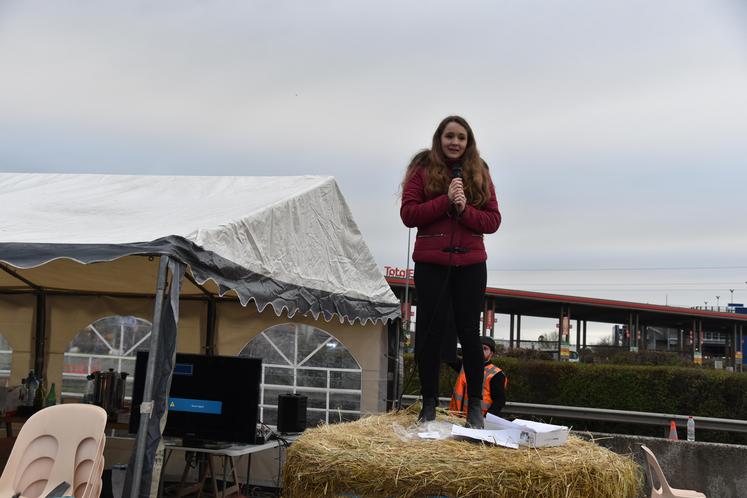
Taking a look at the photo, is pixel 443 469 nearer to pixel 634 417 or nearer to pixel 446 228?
pixel 446 228

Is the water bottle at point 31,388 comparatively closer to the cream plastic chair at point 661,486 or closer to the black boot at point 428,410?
the black boot at point 428,410

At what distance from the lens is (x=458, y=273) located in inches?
140

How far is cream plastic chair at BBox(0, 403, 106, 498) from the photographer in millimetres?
4309

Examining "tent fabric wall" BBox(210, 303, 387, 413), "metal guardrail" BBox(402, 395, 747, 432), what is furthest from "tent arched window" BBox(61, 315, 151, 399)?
"metal guardrail" BBox(402, 395, 747, 432)

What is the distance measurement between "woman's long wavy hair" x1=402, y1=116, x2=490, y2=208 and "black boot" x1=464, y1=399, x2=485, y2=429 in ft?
3.02

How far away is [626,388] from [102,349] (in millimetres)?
9771

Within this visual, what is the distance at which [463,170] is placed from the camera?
362cm

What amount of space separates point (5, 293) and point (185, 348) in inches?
82.8

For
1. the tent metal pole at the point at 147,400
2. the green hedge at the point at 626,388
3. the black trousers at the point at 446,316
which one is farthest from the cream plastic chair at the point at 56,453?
the green hedge at the point at 626,388

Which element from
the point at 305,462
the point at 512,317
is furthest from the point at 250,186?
the point at 512,317

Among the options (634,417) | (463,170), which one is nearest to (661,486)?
(463,170)

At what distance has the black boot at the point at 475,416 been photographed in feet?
11.3

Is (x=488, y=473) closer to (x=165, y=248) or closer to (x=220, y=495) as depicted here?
(x=165, y=248)

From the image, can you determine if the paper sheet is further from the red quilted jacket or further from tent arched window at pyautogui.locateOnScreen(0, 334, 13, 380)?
tent arched window at pyautogui.locateOnScreen(0, 334, 13, 380)
